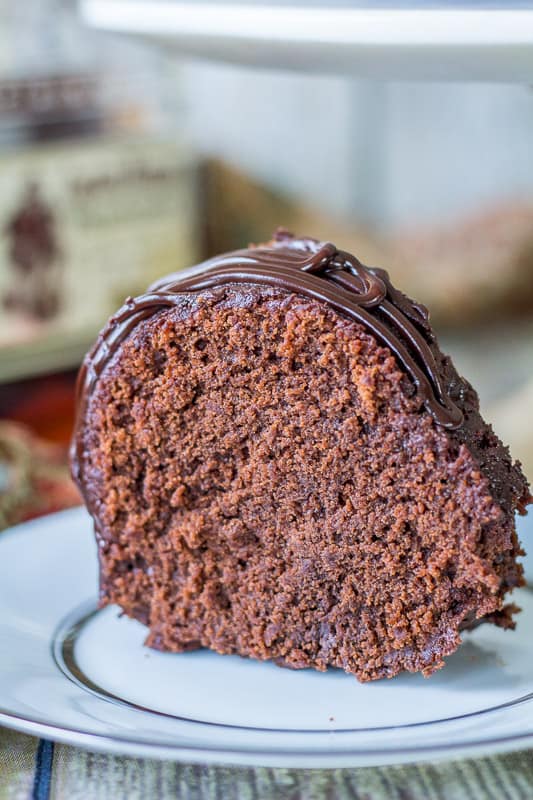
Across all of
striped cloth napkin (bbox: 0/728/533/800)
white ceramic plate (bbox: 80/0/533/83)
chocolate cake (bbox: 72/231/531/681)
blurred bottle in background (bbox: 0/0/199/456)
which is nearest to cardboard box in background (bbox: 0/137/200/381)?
blurred bottle in background (bbox: 0/0/199/456)

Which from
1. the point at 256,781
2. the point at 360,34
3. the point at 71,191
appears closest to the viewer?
the point at 256,781

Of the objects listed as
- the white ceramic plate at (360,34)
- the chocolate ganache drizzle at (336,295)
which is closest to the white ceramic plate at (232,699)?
the chocolate ganache drizzle at (336,295)

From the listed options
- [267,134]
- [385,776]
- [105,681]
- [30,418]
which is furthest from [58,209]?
[385,776]

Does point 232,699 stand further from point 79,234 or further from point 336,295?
point 79,234

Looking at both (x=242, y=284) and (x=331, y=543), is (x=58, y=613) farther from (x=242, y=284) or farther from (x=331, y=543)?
(x=242, y=284)

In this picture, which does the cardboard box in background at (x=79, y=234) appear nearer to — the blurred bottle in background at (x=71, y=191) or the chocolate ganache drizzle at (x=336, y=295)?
the blurred bottle in background at (x=71, y=191)

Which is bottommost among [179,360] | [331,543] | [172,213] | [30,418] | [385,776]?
[30,418]

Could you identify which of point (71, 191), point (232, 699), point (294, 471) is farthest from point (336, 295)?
point (71, 191)
